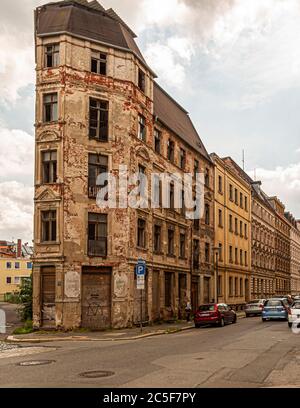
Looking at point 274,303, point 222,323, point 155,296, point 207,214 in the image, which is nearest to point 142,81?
point 155,296

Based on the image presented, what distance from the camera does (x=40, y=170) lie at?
97.5 feet

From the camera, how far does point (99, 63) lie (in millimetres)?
31062

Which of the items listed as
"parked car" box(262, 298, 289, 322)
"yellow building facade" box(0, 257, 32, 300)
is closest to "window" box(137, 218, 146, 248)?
"parked car" box(262, 298, 289, 322)

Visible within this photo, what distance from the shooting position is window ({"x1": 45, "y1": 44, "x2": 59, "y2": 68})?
30.3 m

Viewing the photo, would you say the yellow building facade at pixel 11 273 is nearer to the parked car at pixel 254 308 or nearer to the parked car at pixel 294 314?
the parked car at pixel 254 308

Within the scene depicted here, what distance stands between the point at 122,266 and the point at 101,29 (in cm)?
1383

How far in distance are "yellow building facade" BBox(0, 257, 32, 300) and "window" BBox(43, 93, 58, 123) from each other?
64.9 meters

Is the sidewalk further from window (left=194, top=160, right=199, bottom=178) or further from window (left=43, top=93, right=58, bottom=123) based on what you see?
window (left=194, top=160, right=199, bottom=178)

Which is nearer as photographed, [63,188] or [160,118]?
[63,188]

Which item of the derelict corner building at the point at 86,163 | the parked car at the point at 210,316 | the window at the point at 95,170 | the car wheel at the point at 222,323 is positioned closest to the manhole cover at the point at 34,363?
the derelict corner building at the point at 86,163

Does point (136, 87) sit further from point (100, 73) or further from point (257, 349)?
point (257, 349)

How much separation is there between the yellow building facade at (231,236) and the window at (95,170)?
62.5 ft

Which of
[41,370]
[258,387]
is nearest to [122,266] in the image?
[41,370]

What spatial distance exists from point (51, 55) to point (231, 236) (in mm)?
30590
